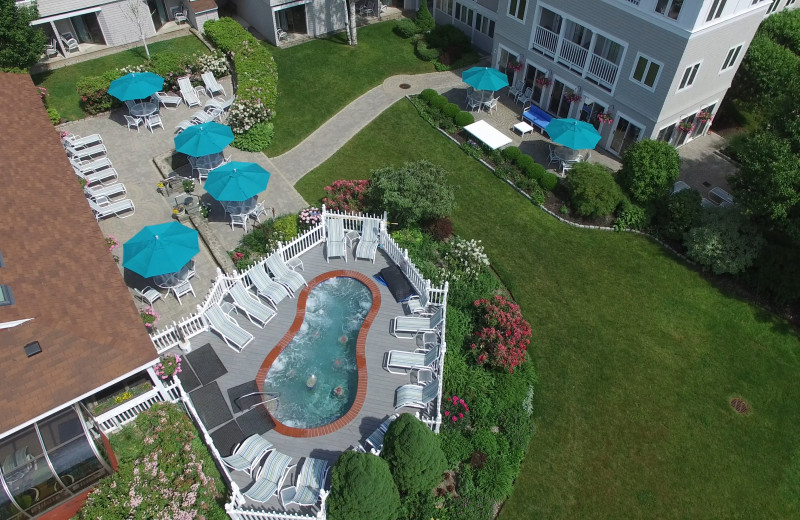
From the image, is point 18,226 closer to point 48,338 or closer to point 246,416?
point 48,338

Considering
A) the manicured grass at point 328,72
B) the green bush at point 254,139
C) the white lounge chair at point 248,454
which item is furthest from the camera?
the manicured grass at point 328,72

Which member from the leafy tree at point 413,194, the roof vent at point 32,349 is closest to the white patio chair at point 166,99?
the leafy tree at point 413,194

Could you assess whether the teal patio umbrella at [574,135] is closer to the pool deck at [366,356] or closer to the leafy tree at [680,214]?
the leafy tree at [680,214]

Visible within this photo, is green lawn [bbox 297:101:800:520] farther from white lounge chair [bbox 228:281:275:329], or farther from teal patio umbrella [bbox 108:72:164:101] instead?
teal patio umbrella [bbox 108:72:164:101]

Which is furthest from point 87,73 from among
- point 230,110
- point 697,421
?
point 697,421

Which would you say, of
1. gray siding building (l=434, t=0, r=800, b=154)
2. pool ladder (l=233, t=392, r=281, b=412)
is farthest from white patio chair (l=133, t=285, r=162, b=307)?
gray siding building (l=434, t=0, r=800, b=154)

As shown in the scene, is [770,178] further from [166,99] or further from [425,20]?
[166,99]
